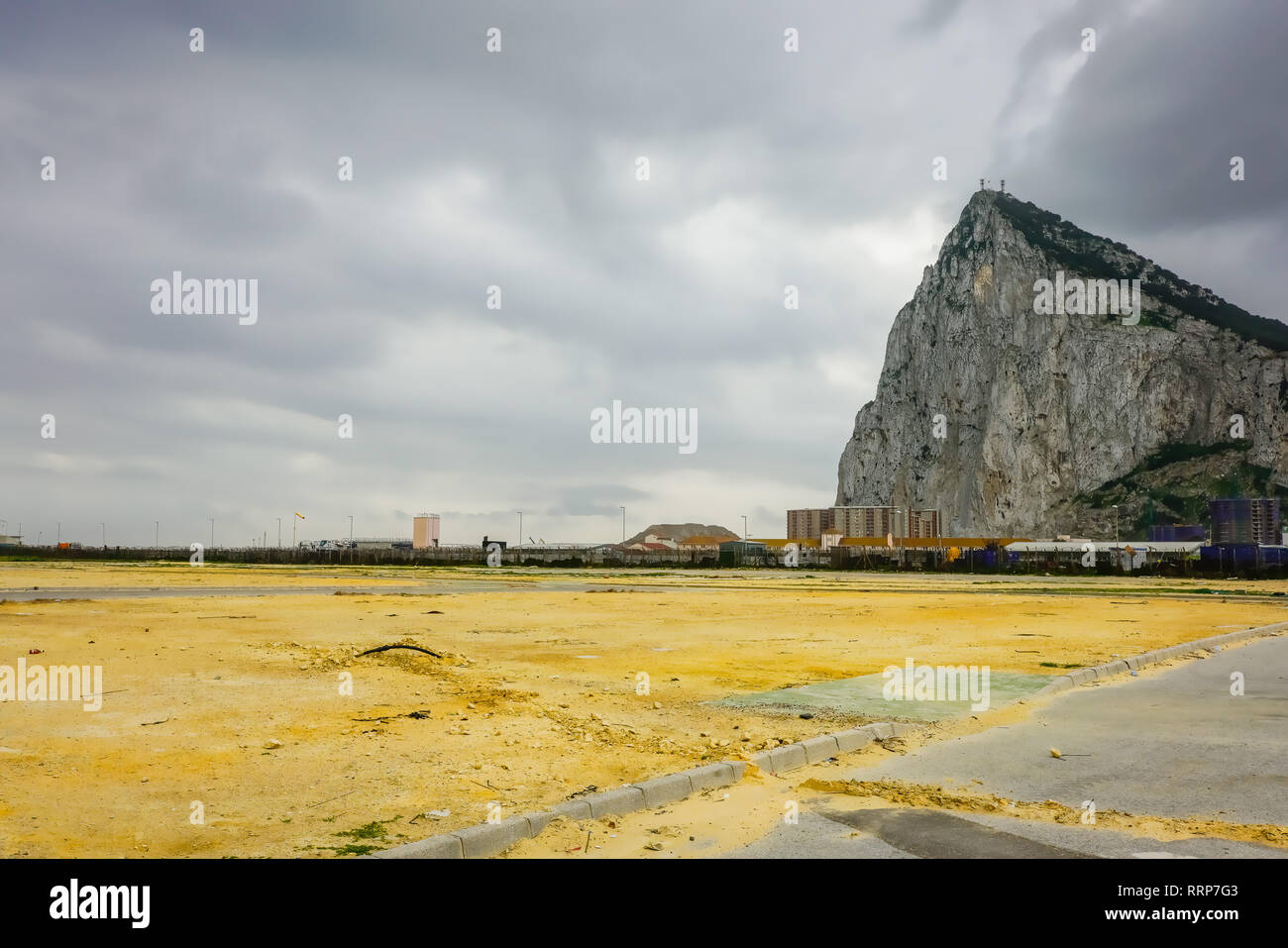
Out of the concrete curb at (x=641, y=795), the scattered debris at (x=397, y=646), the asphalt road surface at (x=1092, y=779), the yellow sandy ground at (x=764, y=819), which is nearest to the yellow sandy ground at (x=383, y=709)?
the scattered debris at (x=397, y=646)

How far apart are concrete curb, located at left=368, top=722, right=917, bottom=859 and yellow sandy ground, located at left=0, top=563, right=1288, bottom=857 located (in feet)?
1.52

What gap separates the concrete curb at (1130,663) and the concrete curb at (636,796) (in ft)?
18.4

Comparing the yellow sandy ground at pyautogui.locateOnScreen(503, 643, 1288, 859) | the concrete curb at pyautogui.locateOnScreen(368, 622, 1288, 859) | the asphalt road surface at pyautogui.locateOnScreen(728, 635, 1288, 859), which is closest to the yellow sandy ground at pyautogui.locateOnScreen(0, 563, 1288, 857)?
the concrete curb at pyautogui.locateOnScreen(368, 622, 1288, 859)

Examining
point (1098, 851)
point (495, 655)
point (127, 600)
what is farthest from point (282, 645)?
point (127, 600)

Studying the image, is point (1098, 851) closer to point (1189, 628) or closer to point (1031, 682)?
point (1031, 682)

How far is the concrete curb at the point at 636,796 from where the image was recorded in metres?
6.06

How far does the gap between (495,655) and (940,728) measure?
34.4 feet

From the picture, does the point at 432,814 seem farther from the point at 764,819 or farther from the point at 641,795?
the point at 764,819

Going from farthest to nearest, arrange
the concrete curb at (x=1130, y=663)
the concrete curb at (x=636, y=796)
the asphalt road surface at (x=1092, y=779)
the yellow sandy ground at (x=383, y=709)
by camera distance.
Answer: the concrete curb at (x=1130, y=663) < the yellow sandy ground at (x=383, y=709) < the asphalt road surface at (x=1092, y=779) < the concrete curb at (x=636, y=796)

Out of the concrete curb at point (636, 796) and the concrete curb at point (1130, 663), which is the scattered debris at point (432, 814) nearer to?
the concrete curb at point (636, 796)

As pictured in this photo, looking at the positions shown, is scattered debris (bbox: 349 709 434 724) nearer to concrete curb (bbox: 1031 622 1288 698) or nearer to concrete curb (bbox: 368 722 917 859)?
concrete curb (bbox: 368 722 917 859)

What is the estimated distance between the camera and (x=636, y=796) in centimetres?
739

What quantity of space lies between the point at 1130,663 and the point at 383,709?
14717mm
